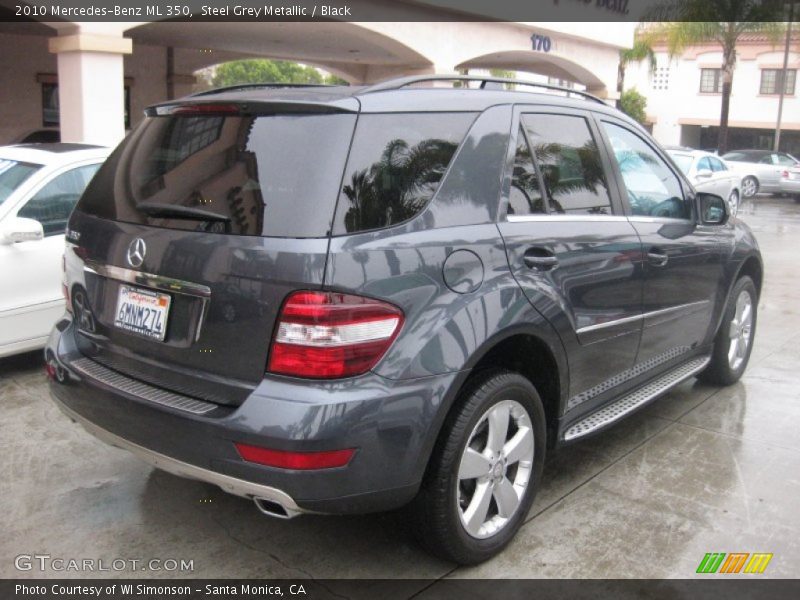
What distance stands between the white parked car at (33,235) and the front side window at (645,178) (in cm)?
358

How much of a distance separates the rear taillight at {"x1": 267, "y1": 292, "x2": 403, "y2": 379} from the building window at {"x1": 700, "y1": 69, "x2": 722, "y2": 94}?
132ft

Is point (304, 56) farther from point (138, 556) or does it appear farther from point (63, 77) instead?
point (138, 556)

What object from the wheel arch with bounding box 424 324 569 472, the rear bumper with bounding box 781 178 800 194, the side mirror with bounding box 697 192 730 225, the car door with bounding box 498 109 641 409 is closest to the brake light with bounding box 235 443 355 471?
the wheel arch with bounding box 424 324 569 472

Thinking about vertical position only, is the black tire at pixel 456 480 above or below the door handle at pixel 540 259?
below

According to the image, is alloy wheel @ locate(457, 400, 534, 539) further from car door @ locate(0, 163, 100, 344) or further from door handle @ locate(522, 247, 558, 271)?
car door @ locate(0, 163, 100, 344)

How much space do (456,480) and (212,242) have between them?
120cm

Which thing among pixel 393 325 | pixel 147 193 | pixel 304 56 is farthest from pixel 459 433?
pixel 304 56

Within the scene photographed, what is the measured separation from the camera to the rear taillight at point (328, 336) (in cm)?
252

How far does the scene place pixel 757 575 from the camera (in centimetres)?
309

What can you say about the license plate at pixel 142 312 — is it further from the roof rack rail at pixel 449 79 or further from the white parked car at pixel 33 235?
the white parked car at pixel 33 235

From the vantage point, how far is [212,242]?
268 cm

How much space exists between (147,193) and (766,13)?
28974 millimetres

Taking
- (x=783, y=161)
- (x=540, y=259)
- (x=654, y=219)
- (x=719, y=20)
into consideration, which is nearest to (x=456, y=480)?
(x=540, y=259)

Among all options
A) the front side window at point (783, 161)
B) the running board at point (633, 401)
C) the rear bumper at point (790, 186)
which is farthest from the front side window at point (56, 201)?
the front side window at point (783, 161)
